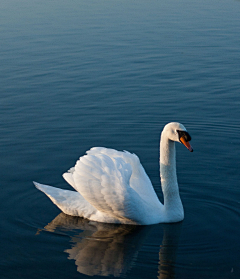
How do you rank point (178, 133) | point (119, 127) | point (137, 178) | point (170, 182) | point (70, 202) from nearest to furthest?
point (178, 133), point (170, 182), point (70, 202), point (137, 178), point (119, 127)

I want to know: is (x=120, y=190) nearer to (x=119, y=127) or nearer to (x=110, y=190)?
(x=110, y=190)

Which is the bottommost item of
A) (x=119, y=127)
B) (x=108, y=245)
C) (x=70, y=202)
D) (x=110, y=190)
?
(x=108, y=245)

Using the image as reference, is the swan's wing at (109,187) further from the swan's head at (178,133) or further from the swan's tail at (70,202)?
the swan's head at (178,133)

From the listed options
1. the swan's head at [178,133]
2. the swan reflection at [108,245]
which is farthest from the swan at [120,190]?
the swan reflection at [108,245]

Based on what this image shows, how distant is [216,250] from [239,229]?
Answer: 81 centimetres

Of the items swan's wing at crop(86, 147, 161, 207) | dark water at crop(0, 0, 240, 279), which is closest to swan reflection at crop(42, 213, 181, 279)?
dark water at crop(0, 0, 240, 279)

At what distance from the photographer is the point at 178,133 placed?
7688 mm

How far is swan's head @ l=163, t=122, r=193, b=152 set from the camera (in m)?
7.62

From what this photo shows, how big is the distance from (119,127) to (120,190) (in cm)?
494

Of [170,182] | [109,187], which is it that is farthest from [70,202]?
[170,182]

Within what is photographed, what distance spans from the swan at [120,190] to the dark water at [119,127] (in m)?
0.23

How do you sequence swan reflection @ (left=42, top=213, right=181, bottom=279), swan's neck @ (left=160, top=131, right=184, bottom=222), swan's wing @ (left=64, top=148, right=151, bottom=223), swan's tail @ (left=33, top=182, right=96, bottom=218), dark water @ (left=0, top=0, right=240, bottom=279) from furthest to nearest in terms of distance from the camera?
swan's tail @ (left=33, top=182, right=96, bottom=218), swan's neck @ (left=160, top=131, right=184, bottom=222), swan's wing @ (left=64, top=148, right=151, bottom=223), dark water @ (left=0, top=0, right=240, bottom=279), swan reflection @ (left=42, top=213, right=181, bottom=279)

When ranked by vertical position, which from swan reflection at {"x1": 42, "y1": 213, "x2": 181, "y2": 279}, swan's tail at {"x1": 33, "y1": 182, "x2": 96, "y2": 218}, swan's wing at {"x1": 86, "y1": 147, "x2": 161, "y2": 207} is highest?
swan's wing at {"x1": 86, "y1": 147, "x2": 161, "y2": 207}

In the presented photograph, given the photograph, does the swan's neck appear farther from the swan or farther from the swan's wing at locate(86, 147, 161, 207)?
the swan's wing at locate(86, 147, 161, 207)
